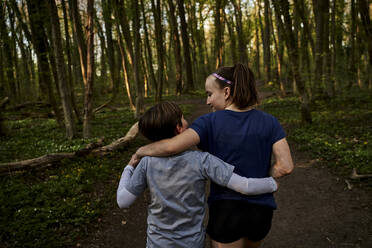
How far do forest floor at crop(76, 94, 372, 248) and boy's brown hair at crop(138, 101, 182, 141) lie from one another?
3.21 m

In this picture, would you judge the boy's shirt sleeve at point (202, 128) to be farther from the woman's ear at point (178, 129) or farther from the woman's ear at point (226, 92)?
the woman's ear at point (226, 92)

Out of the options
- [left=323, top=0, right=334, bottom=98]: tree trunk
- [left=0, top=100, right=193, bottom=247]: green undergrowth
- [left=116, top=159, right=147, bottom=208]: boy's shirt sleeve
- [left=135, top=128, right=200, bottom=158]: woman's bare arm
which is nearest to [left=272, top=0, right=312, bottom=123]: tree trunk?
[left=323, top=0, right=334, bottom=98]: tree trunk

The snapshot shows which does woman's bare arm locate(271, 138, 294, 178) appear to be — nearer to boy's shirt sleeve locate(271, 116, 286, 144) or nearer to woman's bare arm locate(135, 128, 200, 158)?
boy's shirt sleeve locate(271, 116, 286, 144)

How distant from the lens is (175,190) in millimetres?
Answer: 1854

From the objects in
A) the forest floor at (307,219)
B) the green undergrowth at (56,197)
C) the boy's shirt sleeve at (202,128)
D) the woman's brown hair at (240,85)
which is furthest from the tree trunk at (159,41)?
the boy's shirt sleeve at (202,128)

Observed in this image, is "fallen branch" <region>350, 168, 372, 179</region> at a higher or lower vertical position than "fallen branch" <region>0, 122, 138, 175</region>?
lower

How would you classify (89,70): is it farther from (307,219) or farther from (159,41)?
(307,219)

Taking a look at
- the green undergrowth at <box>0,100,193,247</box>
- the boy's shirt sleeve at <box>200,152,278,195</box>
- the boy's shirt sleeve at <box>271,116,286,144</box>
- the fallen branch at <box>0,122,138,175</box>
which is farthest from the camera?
the fallen branch at <box>0,122,138,175</box>

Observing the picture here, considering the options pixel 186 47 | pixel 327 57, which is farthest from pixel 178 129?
pixel 186 47

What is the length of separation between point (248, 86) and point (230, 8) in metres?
33.4

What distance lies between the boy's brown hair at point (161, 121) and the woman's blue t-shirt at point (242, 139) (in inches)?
5.4

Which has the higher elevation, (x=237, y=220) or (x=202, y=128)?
(x=202, y=128)

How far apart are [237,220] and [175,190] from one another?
1.51 ft

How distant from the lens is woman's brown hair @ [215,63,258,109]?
72.8 inches
